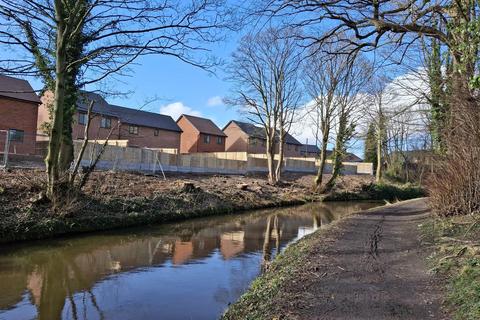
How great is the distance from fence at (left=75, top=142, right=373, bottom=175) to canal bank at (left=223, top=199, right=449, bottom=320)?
15548 millimetres

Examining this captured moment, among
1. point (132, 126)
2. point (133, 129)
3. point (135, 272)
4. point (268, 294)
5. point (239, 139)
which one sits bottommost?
point (135, 272)

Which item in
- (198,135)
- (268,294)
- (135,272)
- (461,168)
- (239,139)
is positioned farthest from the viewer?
(239,139)


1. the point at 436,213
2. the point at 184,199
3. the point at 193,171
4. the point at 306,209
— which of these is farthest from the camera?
the point at 193,171

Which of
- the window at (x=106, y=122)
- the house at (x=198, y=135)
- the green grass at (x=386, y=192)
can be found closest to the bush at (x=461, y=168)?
the green grass at (x=386, y=192)

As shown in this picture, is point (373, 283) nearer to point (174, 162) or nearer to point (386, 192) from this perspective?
point (174, 162)

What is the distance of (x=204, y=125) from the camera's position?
69.4 meters

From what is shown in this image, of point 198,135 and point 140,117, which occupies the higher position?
point 140,117

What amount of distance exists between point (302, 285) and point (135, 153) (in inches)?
1113

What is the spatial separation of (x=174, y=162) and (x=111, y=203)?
20.7 meters

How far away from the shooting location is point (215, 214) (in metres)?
25.6

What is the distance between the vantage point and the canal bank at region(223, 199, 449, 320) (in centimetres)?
627

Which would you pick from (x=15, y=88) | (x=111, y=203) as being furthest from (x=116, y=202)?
(x=15, y=88)

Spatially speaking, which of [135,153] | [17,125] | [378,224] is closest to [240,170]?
[135,153]

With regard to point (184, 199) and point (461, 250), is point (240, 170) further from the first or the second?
point (461, 250)
